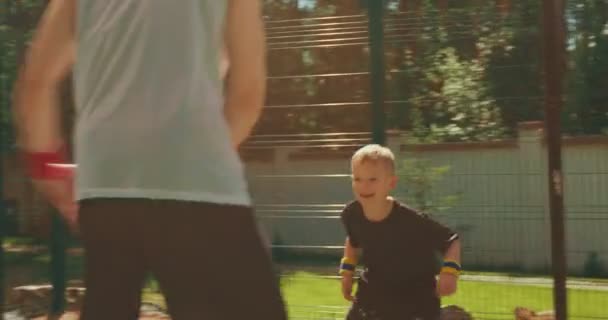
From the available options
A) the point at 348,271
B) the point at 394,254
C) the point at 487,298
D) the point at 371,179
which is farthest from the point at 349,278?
the point at 487,298

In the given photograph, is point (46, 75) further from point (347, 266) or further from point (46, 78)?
point (347, 266)

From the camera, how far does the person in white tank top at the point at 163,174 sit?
1.76 metres

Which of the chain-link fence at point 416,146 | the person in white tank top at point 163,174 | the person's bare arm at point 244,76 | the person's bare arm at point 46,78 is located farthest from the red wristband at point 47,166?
the chain-link fence at point 416,146

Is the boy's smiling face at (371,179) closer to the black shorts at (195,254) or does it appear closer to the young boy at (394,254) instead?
the young boy at (394,254)

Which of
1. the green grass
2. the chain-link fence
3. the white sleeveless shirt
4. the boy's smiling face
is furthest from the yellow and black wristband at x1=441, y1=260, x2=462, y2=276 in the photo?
the green grass

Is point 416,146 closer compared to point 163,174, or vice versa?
point 163,174

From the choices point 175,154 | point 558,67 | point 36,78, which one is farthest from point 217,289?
point 558,67

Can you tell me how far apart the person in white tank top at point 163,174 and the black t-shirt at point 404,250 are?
180cm

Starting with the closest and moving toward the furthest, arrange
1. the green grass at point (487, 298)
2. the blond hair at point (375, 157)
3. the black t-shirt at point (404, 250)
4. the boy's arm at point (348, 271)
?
the black t-shirt at point (404, 250) < the blond hair at point (375, 157) < the boy's arm at point (348, 271) < the green grass at point (487, 298)

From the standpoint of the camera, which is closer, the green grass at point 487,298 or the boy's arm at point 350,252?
the boy's arm at point 350,252

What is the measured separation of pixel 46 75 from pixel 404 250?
1917 millimetres

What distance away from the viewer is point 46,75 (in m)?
1.95

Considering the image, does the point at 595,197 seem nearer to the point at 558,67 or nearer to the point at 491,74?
the point at 491,74

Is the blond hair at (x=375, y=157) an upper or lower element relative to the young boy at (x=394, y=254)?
upper
